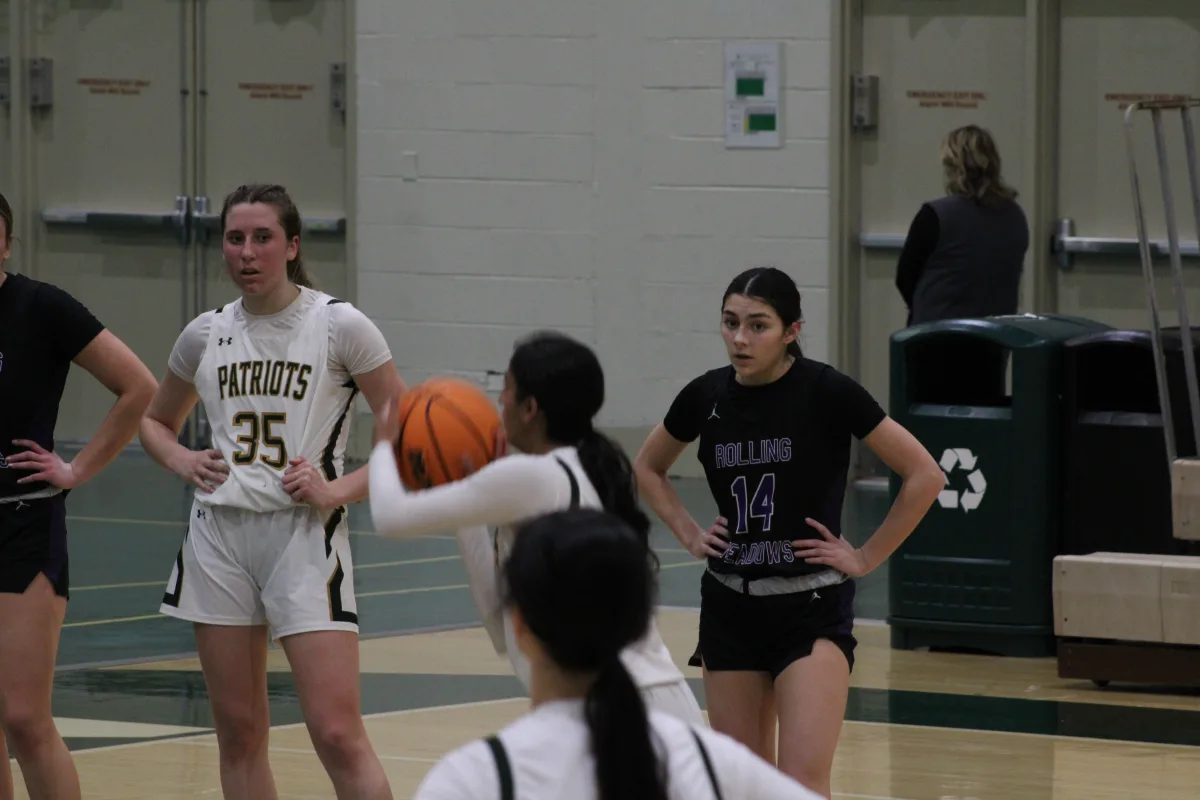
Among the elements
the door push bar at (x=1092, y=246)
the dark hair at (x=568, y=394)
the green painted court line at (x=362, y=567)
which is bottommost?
the green painted court line at (x=362, y=567)

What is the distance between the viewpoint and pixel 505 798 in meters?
2.51

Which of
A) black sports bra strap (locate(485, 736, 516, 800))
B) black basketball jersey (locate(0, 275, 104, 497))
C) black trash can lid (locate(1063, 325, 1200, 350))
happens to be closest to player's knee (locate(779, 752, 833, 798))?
black basketball jersey (locate(0, 275, 104, 497))

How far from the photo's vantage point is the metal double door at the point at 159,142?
15.3 m

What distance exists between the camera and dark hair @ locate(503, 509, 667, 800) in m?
2.53

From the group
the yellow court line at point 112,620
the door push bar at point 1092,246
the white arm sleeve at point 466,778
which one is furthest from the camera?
the door push bar at point 1092,246

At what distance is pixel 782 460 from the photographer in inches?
199

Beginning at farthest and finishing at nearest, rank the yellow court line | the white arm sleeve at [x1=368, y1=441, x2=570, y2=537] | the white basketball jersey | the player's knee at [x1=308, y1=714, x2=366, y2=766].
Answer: the yellow court line < the white basketball jersey < the player's knee at [x1=308, y1=714, x2=366, y2=766] < the white arm sleeve at [x1=368, y1=441, x2=570, y2=537]

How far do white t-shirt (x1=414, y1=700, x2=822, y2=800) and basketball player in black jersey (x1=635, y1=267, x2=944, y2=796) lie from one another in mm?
2365

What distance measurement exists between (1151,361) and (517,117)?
659 centimetres

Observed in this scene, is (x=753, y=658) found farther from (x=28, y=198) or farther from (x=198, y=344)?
(x=28, y=198)

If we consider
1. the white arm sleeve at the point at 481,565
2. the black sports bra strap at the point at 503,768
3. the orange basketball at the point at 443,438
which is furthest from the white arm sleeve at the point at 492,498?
the black sports bra strap at the point at 503,768

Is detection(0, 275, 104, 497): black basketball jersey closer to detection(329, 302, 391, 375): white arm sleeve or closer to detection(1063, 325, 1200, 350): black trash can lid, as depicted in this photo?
detection(329, 302, 391, 375): white arm sleeve

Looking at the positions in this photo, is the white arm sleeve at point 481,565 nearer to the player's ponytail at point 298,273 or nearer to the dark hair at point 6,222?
the player's ponytail at point 298,273

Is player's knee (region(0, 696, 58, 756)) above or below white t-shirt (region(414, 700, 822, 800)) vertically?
below
